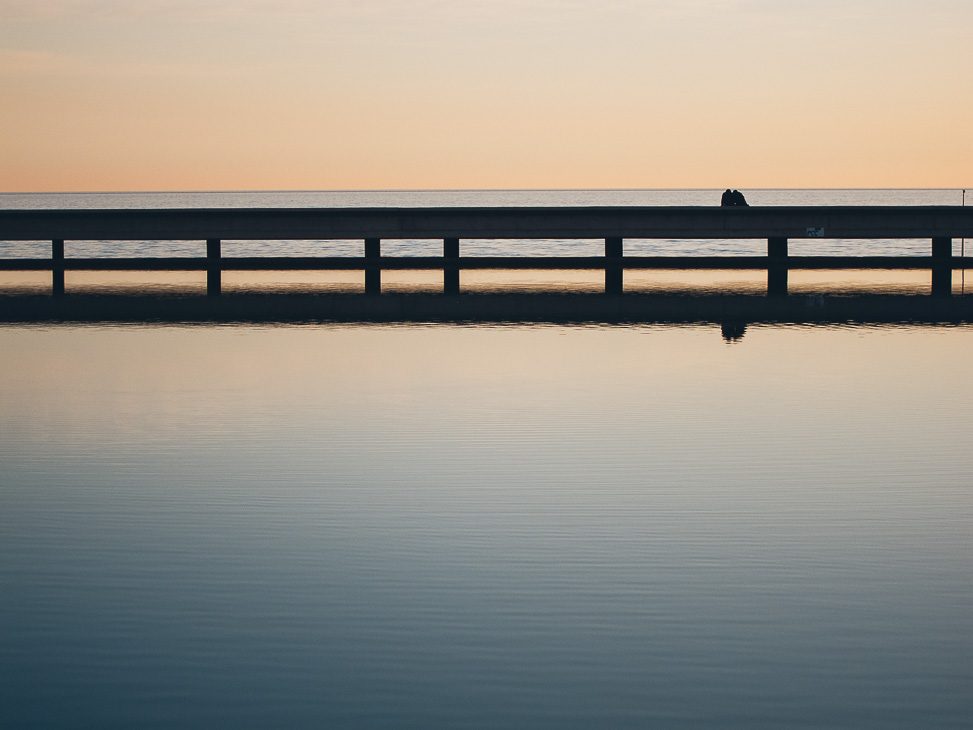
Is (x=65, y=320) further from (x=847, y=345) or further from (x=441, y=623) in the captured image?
(x=441, y=623)

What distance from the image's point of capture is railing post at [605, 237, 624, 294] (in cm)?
4147

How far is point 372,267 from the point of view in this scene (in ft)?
145

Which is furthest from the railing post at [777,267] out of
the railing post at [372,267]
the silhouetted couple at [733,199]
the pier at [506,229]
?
the railing post at [372,267]

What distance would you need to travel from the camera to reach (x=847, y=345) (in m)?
25.5

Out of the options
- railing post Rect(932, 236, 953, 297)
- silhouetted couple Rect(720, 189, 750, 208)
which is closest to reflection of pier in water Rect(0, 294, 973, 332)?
railing post Rect(932, 236, 953, 297)

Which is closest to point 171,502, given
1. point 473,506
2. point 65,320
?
point 473,506

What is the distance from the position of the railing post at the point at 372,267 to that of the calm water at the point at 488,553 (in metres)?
22.4

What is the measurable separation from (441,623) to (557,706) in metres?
1.49

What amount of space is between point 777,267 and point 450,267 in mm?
9330

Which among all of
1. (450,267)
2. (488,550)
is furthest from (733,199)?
(488,550)

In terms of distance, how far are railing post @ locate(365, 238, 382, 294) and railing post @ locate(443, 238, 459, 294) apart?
1860 mm

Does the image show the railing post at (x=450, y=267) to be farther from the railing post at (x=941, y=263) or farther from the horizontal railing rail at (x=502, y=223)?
the railing post at (x=941, y=263)

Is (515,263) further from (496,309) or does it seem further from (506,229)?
(496,309)

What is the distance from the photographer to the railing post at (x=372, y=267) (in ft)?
140
